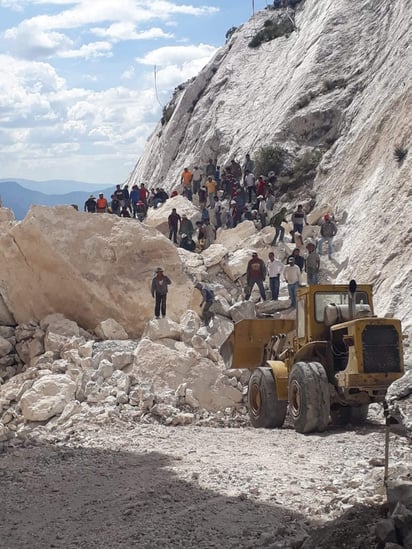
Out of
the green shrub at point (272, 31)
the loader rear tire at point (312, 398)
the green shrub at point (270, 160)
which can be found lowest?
the loader rear tire at point (312, 398)

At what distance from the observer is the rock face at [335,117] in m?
17.3

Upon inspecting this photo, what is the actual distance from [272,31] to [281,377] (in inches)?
1115

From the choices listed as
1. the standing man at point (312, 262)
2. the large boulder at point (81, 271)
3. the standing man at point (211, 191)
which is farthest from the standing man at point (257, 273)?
the standing man at point (211, 191)

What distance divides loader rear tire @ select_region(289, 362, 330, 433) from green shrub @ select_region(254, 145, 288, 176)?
16264mm

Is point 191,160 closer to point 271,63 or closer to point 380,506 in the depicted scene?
point 271,63

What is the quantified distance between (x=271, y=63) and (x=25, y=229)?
20284mm

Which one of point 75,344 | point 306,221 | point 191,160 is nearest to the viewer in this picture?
point 75,344

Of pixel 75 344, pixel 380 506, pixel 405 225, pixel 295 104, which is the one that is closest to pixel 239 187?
pixel 295 104

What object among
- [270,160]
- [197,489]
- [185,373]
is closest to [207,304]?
[185,373]

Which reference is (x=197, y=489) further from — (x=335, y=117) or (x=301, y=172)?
(x=335, y=117)

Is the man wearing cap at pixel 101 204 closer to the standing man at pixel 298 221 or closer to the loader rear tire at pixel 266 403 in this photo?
the standing man at pixel 298 221

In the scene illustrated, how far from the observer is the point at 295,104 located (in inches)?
1075

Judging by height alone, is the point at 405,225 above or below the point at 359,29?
below

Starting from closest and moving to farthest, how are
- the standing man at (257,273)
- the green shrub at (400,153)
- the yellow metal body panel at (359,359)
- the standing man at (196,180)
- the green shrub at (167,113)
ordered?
the yellow metal body panel at (359,359) → the standing man at (257,273) → the green shrub at (400,153) → the standing man at (196,180) → the green shrub at (167,113)
